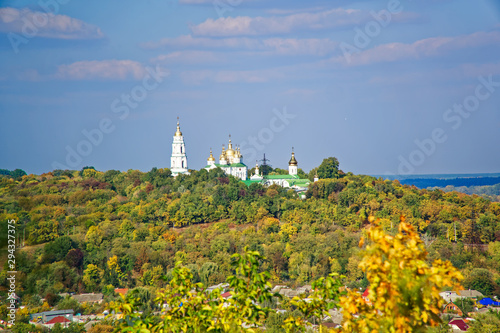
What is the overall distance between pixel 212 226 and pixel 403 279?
149ft

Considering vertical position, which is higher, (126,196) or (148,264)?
(126,196)

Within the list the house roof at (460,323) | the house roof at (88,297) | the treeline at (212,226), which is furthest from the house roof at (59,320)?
the house roof at (460,323)

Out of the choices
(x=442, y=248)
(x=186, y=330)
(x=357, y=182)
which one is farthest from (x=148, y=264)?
(x=186, y=330)

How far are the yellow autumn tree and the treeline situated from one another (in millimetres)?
26483

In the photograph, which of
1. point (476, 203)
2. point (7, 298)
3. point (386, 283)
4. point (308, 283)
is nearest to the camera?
point (386, 283)

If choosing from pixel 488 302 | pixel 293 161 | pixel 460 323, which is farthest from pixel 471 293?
pixel 293 161

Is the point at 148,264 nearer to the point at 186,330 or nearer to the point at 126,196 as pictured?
the point at 126,196

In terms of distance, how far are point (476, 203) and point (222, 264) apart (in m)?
24.1

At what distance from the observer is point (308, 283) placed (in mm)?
37500

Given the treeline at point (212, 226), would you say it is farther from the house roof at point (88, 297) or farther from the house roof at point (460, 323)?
the house roof at point (460, 323)

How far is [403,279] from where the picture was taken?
4832mm

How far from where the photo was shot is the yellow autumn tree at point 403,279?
189 inches

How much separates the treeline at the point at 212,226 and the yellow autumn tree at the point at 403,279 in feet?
86.9

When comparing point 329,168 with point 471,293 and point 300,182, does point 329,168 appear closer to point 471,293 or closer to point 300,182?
point 300,182
